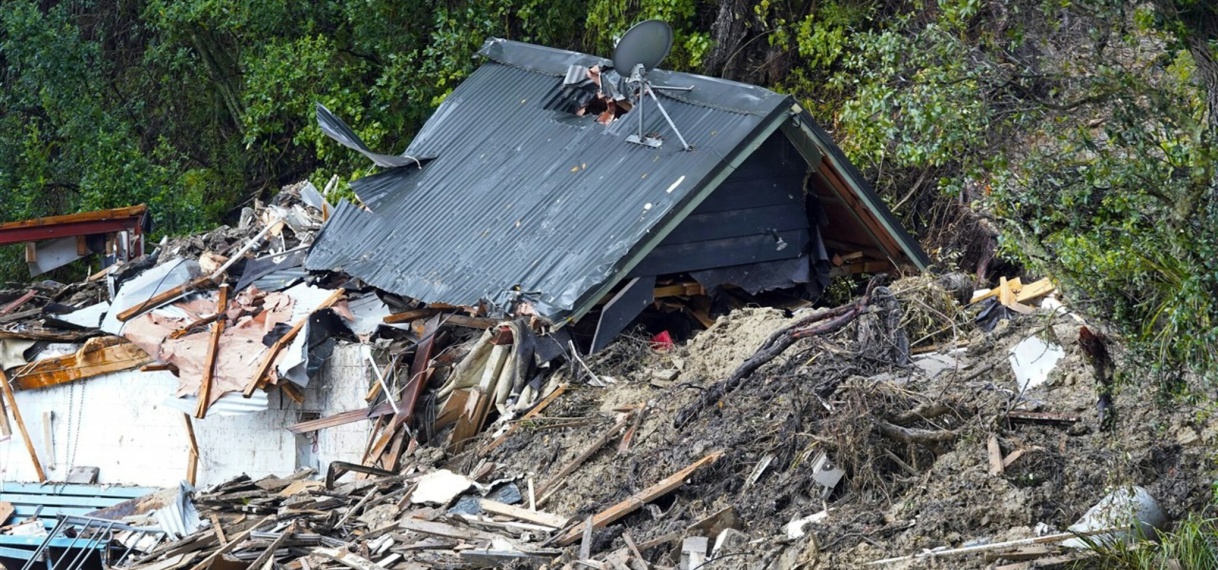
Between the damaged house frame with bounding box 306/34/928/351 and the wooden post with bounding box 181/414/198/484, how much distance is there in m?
2.22

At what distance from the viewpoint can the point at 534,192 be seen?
15.3m

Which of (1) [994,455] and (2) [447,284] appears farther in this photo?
(2) [447,284]

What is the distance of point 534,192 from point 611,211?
4.46ft

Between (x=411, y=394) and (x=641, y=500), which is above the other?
(x=641, y=500)

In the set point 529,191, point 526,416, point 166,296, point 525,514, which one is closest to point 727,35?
point 529,191

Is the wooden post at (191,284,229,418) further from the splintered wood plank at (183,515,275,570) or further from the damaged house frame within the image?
the splintered wood plank at (183,515,275,570)

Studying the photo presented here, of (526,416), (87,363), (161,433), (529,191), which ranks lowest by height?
(161,433)

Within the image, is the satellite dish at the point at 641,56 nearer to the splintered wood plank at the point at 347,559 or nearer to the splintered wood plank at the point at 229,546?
the splintered wood plank at the point at 229,546

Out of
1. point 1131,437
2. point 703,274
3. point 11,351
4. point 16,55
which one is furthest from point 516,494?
point 16,55

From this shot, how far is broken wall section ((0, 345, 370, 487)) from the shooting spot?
14.4 meters

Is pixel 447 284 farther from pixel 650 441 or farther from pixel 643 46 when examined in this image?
pixel 650 441

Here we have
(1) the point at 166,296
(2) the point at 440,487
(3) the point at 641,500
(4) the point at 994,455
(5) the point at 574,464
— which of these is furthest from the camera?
(1) the point at 166,296

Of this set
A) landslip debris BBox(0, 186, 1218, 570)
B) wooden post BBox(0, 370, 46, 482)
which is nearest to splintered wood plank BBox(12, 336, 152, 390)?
landslip debris BBox(0, 186, 1218, 570)

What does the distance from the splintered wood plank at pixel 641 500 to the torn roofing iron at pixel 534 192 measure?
276cm
